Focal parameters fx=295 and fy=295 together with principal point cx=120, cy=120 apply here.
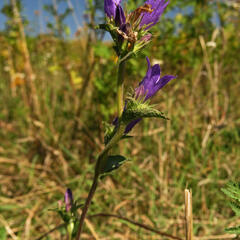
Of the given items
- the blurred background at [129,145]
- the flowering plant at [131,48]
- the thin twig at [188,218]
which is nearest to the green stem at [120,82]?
the flowering plant at [131,48]

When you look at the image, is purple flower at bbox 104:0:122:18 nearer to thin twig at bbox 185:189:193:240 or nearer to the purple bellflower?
the purple bellflower

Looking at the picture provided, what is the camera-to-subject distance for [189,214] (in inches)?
29.7

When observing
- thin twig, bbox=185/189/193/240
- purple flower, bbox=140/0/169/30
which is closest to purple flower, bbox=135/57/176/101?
purple flower, bbox=140/0/169/30

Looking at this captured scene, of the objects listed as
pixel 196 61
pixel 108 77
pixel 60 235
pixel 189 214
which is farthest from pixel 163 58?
pixel 189 214

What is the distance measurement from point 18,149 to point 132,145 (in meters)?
0.85

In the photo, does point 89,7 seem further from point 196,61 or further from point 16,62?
point 16,62

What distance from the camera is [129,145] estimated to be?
1.97m

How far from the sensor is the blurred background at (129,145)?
4.86 ft

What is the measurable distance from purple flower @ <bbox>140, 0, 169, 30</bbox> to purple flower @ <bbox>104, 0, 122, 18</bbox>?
0.07 m

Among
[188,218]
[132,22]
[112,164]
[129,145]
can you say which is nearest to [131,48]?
[132,22]

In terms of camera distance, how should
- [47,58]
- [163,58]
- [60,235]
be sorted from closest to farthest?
[60,235] → [163,58] → [47,58]

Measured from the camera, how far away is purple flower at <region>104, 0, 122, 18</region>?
69 centimetres

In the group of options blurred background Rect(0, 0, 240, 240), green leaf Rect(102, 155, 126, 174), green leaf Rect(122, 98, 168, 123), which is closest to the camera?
green leaf Rect(122, 98, 168, 123)

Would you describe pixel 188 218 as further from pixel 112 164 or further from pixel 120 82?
pixel 120 82
